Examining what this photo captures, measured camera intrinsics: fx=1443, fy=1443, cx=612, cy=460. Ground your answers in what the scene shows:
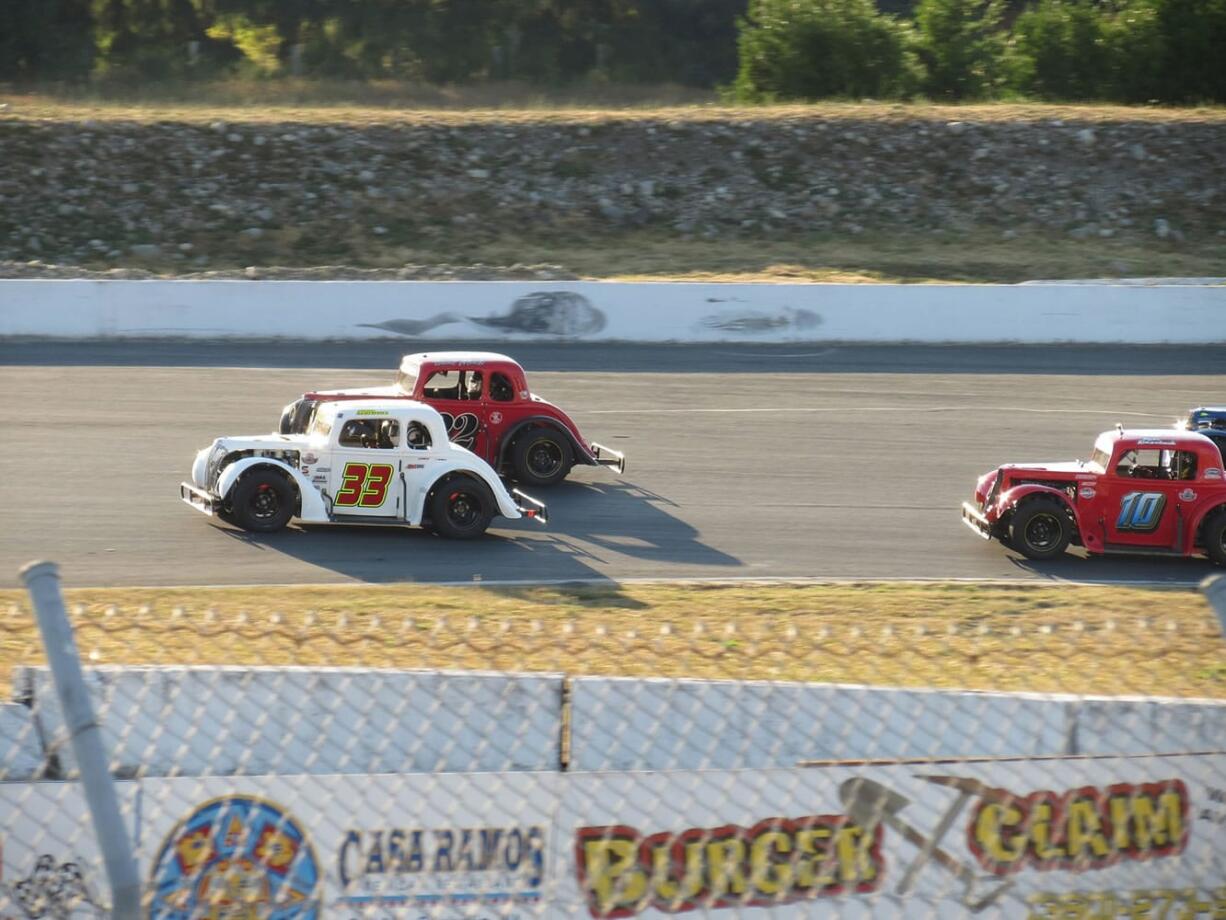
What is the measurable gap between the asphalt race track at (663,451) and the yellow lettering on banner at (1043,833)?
7722mm

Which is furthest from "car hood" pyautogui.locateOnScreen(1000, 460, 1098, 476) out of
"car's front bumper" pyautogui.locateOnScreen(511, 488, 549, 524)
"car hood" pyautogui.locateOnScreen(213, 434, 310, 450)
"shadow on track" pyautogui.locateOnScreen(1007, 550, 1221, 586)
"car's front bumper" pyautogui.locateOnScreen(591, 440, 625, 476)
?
"car hood" pyautogui.locateOnScreen(213, 434, 310, 450)

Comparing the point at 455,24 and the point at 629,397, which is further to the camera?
the point at 455,24

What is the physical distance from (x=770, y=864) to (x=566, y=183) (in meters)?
27.3

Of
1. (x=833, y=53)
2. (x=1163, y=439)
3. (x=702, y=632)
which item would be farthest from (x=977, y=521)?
(x=833, y=53)

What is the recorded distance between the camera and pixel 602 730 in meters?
5.12

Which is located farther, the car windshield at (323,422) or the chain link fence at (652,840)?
the car windshield at (323,422)

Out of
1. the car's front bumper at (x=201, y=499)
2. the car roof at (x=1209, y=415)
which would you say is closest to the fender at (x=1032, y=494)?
the car roof at (x=1209, y=415)

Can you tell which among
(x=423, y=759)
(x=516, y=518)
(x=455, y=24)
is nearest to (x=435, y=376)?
(x=516, y=518)

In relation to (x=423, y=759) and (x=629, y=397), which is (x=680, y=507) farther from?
(x=423, y=759)

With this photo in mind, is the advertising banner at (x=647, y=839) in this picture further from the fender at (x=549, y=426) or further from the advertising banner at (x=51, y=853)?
the fender at (x=549, y=426)

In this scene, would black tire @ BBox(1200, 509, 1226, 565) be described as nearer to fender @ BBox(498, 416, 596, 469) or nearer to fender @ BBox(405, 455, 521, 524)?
fender @ BBox(498, 416, 596, 469)

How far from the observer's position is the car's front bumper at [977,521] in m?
12.0

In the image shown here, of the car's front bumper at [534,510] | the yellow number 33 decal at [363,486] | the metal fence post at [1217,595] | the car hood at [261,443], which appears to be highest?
the metal fence post at [1217,595]

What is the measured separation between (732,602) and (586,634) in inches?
67.7
